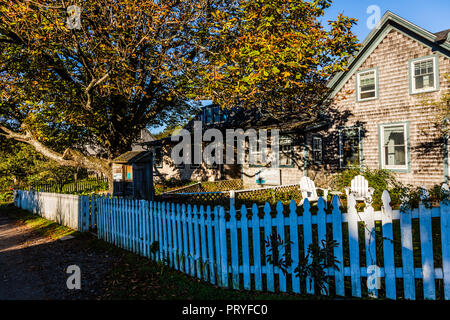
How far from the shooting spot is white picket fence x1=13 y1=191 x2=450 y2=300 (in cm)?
364

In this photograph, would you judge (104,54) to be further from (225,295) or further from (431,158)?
(431,158)

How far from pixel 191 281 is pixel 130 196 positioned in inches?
146

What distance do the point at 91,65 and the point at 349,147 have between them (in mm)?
12848

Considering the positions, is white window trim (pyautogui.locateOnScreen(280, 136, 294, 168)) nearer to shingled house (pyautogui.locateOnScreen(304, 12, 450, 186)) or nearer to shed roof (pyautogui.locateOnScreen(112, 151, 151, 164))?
shingled house (pyautogui.locateOnScreen(304, 12, 450, 186))

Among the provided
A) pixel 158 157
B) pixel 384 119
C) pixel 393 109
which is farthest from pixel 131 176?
pixel 158 157

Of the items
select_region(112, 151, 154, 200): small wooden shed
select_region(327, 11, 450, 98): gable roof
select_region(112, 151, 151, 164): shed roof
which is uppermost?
select_region(327, 11, 450, 98): gable roof

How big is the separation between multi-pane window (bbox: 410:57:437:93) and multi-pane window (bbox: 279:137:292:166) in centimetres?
666

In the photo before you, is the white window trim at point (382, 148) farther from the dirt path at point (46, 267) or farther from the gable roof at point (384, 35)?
the dirt path at point (46, 267)

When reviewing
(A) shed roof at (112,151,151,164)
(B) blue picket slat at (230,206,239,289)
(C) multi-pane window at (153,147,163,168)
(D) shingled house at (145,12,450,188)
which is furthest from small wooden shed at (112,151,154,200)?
(C) multi-pane window at (153,147,163,168)
